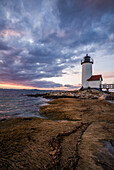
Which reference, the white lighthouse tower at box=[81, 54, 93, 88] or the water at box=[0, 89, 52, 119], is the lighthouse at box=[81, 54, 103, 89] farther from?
the water at box=[0, 89, 52, 119]

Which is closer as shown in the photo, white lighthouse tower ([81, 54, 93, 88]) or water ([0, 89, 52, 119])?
water ([0, 89, 52, 119])

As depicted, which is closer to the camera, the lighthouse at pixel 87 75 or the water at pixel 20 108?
the water at pixel 20 108

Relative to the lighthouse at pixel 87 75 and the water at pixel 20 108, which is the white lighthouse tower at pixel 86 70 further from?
the water at pixel 20 108

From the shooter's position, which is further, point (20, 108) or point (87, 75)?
point (87, 75)

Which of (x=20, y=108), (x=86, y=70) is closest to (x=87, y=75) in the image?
(x=86, y=70)

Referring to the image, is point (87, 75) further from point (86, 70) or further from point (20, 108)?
point (20, 108)

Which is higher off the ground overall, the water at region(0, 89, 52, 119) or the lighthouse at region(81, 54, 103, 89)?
the lighthouse at region(81, 54, 103, 89)

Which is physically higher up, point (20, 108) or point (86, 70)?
point (86, 70)

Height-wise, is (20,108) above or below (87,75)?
below

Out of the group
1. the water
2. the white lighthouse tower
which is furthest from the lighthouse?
the water

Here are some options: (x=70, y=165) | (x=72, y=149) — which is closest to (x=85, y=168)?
(x=70, y=165)

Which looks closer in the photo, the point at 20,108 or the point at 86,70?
the point at 20,108

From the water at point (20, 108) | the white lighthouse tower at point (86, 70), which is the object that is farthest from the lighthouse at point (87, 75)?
the water at point (20, 108)

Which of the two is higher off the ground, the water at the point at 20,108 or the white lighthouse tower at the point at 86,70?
the white lighthouse tower at the point at 86,70
